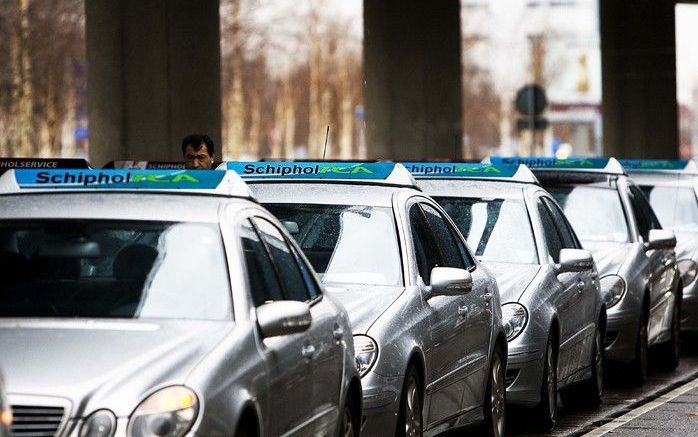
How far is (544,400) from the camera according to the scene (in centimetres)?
1184

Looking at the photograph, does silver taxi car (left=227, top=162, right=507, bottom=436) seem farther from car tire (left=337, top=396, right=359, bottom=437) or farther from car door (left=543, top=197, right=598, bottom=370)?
car door (left=543, top=197, right=598, bottom=370)

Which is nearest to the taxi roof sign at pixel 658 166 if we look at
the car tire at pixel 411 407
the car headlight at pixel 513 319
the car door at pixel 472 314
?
the car headlight at pixel 513 319

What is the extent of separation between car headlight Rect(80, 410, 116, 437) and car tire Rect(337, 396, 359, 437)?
197 centimetres

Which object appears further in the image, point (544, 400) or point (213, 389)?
point (544, 400)

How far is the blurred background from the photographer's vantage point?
6391 centimetres

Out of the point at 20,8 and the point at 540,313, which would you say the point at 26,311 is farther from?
the point at 20,8

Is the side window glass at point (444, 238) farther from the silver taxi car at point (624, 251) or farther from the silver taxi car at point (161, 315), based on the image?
the silver taxi car at point (624, 251)

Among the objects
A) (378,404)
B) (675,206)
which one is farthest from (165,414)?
(675,206)

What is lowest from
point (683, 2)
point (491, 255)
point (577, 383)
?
point (577, 383)

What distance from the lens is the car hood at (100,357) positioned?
604cm

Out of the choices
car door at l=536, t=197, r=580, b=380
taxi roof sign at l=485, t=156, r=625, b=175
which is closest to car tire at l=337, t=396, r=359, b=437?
car door at l=536, t=197, r=580, b=380

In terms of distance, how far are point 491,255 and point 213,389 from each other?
21.6ft

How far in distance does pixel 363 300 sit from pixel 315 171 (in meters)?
1.59

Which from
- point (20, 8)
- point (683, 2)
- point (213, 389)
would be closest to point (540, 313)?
point (213, 389)
